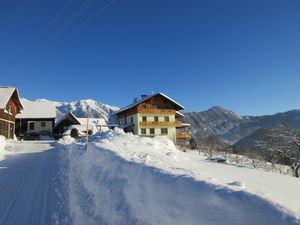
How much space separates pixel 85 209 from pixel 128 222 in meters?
2.28

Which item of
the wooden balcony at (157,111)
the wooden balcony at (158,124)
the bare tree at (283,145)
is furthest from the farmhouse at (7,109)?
the bare tree at (283,145)

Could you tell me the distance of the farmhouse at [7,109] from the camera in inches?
1496

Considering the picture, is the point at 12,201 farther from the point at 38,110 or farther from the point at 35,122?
the point at 38,110

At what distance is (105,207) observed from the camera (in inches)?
320

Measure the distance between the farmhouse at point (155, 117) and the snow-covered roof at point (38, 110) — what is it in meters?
15.0

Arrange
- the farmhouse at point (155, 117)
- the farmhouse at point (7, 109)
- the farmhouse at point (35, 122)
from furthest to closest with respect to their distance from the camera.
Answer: the farmhouse at point (35, 122) → the farmhouse at point (155, 117) → the farmhouse at point (7, 109)

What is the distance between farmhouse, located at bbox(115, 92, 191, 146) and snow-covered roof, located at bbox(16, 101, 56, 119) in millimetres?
15034

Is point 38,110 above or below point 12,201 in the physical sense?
above

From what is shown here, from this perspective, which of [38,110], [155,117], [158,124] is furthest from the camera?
[38,110]

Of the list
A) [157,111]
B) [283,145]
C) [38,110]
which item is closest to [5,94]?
[38,110]

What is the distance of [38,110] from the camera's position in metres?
56.3

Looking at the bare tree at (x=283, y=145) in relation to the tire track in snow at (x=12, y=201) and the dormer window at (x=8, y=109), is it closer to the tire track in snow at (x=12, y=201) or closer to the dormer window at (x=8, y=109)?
the tire track in snow at (x=12, y=201)

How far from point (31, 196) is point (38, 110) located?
1920 inches

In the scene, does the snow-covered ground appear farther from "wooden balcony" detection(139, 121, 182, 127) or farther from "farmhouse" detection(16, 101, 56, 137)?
"farmhouse" detection(16, 101, 56, 137)
